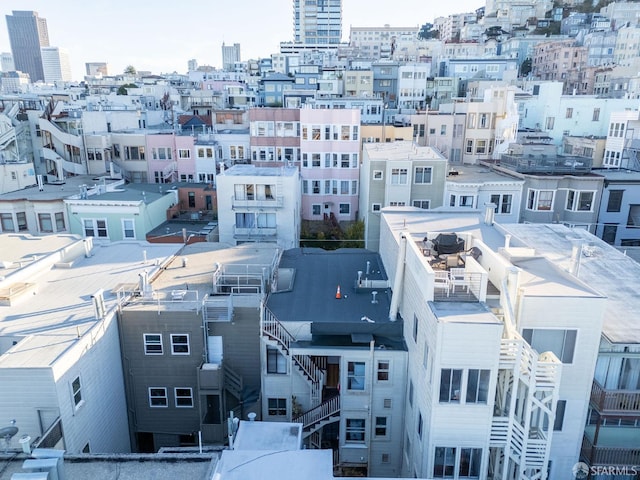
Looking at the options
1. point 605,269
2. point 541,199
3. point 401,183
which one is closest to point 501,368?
point 605,269

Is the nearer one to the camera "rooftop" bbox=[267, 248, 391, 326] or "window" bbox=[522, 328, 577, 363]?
"window" bbox=[522, 328, 577, 363]

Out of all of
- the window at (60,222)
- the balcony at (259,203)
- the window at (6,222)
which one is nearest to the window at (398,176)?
the balcony at (259,203)

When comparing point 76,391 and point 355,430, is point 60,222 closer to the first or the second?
point 76,391

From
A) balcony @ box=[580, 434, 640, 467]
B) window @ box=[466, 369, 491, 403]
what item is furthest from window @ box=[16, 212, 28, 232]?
balcony @ box=[580, 434, 640, 467]

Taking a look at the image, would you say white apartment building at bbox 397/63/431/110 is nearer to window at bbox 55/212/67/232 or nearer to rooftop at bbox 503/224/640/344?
rooftop at bbox 503/224/640/344

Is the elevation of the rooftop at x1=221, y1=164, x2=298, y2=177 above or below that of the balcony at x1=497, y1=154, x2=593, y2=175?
below

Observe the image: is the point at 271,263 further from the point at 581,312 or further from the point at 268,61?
the point at 268,61

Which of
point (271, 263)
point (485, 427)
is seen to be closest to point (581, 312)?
point (485, 427)
